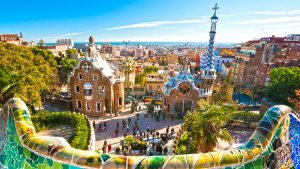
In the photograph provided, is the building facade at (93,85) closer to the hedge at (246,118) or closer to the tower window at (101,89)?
the tower window at (101,89)

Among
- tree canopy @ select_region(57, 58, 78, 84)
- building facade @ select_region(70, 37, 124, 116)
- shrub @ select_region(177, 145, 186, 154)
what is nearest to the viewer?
shrub @ select_region(177, 145, 186, 154)

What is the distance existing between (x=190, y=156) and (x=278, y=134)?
2.87 m

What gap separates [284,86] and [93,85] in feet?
95.4

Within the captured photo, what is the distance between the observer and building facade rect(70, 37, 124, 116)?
97.1 ft

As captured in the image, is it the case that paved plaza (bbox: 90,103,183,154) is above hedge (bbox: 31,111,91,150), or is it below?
below

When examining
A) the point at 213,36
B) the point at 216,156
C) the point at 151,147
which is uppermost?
the point at 213,36

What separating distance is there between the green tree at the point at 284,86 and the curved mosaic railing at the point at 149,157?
29899mm

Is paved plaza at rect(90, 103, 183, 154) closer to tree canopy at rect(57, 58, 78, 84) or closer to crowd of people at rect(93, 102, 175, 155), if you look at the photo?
crowd of people at rect(93, 102, 175, 155)

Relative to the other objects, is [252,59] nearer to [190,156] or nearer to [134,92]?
[134,92]

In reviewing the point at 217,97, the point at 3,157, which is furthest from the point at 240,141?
the point at 3,157

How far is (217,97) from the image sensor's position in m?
35.8

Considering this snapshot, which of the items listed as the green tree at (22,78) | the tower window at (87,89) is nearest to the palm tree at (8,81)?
the green tree at (22,78)

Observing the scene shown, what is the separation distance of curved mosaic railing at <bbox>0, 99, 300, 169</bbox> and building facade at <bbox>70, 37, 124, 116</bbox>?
913 inches

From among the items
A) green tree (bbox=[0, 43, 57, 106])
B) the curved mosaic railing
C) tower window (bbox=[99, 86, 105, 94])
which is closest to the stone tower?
tower window (bbox=[99, 86, 105, 94])
